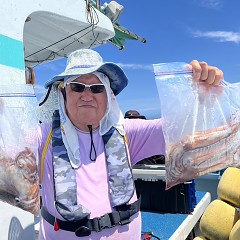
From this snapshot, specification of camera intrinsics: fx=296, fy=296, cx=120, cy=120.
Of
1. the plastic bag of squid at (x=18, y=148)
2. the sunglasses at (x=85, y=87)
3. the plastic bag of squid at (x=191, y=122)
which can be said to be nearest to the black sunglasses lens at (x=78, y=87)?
the sunglasses at (x=85, y=87)

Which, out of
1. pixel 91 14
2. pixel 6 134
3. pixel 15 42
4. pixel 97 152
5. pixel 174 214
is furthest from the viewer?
pixel 91 14

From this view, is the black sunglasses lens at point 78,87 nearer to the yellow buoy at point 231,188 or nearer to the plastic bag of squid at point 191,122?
the plastic bag of squid at point 191,122

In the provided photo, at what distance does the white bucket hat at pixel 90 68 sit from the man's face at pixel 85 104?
5 centimetres

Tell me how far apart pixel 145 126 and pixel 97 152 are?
0.98ft

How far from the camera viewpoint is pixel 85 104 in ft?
4.91

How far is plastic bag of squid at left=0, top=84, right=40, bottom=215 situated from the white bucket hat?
0.77 feet

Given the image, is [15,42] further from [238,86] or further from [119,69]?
[238,86]

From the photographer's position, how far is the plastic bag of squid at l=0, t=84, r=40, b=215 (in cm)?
136

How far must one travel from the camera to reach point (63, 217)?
1.46 meters

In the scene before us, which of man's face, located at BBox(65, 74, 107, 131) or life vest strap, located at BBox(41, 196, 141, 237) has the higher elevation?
man's face, located at BBox(65, 74, 107, 131)

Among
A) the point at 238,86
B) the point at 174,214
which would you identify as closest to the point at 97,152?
the point at 238,86

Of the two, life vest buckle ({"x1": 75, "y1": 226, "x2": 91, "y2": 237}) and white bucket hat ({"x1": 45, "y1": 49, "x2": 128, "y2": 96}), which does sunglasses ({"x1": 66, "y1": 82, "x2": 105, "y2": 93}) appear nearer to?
white bucket hat ({"x1": 45, "y1": 49, "x2": 128, "y2": 96})

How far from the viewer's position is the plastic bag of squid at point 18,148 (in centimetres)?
136

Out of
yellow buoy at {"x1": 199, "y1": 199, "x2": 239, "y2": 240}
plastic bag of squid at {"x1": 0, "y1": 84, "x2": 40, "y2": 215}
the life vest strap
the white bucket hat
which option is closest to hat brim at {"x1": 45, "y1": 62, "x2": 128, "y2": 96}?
the white bucket hat
